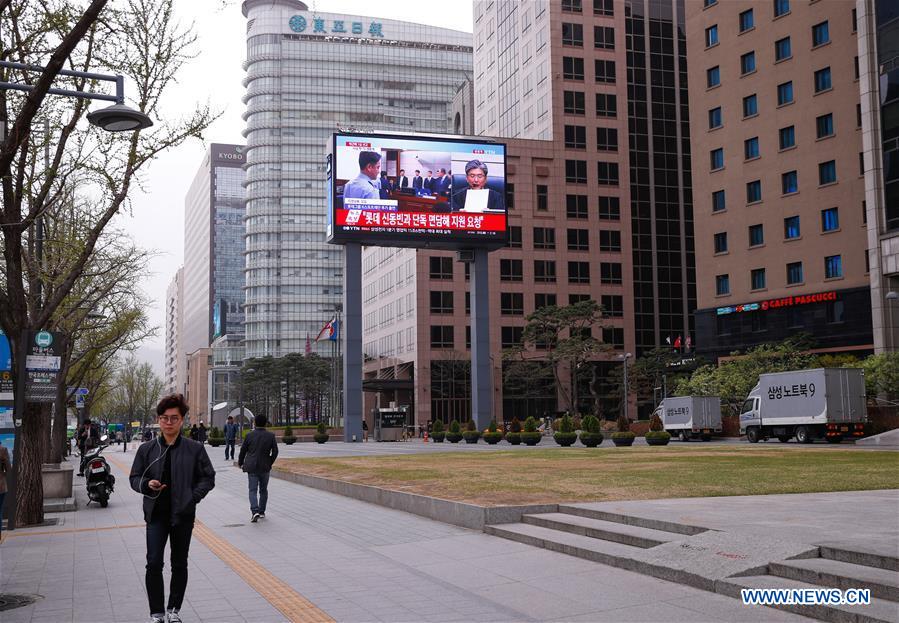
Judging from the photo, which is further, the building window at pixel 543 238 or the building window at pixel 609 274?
the building window at pixel 609 274

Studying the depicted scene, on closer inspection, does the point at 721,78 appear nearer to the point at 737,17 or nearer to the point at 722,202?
the point at 737,17

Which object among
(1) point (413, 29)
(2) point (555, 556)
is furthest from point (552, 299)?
(1) point (413, 29)

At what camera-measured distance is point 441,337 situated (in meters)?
90.6

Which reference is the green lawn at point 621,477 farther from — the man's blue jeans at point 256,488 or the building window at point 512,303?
the building window at point 512,303

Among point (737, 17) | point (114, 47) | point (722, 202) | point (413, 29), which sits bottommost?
point (114, 47)

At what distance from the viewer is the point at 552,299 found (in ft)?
303

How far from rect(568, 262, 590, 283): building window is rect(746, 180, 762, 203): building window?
3032cm

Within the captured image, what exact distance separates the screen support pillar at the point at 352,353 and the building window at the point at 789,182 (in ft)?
97.0

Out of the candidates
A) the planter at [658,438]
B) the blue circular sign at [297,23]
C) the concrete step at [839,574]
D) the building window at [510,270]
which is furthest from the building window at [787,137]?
the blue circular sign at [297,23]

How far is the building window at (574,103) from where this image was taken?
92.8m

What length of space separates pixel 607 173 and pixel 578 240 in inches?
313

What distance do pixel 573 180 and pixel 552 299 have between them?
498 inches

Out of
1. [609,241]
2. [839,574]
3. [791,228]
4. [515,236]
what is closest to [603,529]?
[839,574]

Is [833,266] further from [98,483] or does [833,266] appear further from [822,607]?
[822,607]
